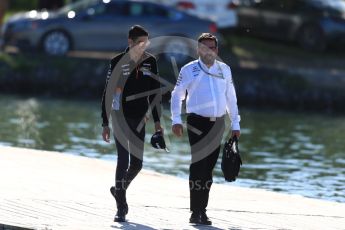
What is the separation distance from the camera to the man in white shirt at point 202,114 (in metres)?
12.2

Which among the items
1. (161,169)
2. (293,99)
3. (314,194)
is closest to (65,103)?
(293,99)

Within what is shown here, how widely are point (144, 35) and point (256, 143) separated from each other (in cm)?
1121

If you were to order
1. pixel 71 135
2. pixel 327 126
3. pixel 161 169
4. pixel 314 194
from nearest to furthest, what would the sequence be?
pixel 314 194
pixel 161 169
pixel 71 135
pixel 327 126

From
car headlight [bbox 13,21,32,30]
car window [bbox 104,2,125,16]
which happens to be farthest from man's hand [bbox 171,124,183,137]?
car window [bbox 104,2,125,16]

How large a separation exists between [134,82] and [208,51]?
0.81 m

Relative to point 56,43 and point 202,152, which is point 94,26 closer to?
point 56,43

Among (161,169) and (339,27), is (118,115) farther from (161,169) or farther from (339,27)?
(339,27)

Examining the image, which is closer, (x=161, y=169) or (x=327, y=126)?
(x=161, y=169)

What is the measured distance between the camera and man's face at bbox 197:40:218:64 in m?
12.1

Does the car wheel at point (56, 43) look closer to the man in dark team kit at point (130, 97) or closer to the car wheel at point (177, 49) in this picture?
the car wheel at point (177, 49)

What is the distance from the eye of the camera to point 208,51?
39.8ft

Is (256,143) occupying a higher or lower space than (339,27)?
lower

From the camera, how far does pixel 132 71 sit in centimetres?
1231

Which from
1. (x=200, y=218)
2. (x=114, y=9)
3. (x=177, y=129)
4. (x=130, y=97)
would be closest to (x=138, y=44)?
(x=130, y=97)
